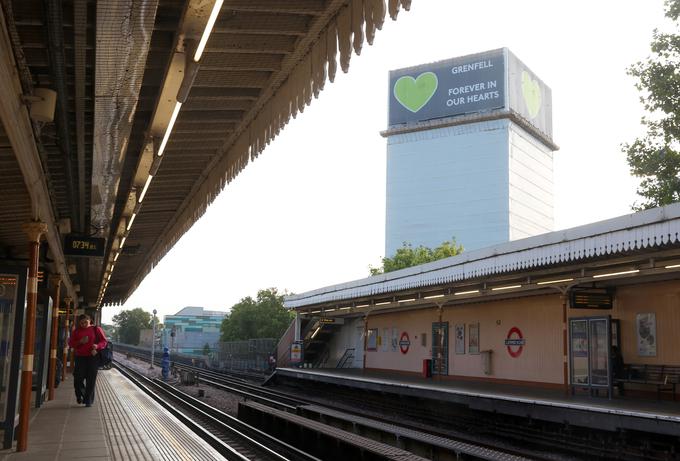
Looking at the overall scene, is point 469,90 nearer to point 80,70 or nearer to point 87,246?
point 87,246

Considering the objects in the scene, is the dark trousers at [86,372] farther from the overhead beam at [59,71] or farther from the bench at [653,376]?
the bench at [653,376]

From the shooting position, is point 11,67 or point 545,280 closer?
point 11,67

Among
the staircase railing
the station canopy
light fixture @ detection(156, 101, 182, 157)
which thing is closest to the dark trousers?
the station canopy

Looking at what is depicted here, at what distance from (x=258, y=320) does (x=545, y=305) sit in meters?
54.0

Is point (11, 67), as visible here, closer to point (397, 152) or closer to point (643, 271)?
point (643, 271)

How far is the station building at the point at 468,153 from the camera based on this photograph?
12031cm

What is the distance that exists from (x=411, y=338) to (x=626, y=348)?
9.52 metres

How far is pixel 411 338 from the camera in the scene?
72.4ft

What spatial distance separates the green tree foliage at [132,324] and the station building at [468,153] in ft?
178

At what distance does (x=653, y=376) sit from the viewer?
12539mm

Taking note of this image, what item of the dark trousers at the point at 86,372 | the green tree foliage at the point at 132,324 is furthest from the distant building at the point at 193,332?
the dark trousers at the point at 86,372

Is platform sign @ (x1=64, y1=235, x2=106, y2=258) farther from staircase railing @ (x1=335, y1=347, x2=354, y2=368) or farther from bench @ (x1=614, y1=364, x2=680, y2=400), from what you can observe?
staircase railing @ (x1=335, y1=347, x2=354, y2=368)

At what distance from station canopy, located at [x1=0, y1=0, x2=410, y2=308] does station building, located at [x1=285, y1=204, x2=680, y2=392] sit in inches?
260

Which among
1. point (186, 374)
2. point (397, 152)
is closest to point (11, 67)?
point (186, 374)
